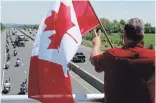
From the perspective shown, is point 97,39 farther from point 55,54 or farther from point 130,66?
point 55,54

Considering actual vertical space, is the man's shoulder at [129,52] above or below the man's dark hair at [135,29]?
below

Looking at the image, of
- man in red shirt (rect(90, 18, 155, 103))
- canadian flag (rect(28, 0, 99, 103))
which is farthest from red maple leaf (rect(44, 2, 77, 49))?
man in red shirt (rect(90, 18, 155, 103))

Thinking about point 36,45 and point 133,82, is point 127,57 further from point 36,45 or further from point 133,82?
point 36,45

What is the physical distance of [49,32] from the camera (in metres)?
2.82

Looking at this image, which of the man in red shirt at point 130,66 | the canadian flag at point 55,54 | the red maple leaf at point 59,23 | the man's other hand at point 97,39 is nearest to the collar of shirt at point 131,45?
the man in red shirt at point 130,66

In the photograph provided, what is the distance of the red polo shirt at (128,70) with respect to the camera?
7.34 feet

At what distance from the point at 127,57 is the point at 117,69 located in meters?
0.08

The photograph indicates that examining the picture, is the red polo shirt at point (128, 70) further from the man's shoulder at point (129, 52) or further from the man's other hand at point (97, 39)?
the man's other hand at point (97, 39)

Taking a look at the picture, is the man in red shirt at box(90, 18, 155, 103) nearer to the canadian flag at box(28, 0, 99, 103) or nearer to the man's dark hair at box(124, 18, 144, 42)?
the man's dark hair at box(124, 18, 144, 42)

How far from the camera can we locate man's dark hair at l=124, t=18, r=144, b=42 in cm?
222

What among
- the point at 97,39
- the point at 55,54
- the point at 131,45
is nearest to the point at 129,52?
the point at 131,45

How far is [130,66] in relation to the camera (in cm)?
224

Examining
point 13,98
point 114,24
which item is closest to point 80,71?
point 114,24

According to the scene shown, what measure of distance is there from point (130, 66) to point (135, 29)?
192 mm
